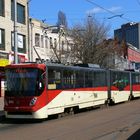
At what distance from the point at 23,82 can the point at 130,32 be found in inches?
3200

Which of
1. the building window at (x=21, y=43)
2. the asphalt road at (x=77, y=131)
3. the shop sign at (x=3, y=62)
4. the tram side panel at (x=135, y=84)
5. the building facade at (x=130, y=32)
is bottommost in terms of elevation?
the asphalt road at (x=77, y=131)

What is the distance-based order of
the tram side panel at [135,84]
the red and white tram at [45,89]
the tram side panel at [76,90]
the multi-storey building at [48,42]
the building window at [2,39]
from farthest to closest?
1. the multi-storey building at [48,42]
2. the building window at [2,39]
3. the tram side panel at [135,84]
4. the tram side panel at [76,90]
5. the red and white tram at [45,89]

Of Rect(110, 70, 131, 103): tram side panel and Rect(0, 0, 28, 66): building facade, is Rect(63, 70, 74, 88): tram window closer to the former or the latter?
Rect(110, 70, 131, 103): tram side panel

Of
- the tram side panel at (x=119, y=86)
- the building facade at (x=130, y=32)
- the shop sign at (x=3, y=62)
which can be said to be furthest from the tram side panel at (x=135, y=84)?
the building facade at (x=130, y=32)

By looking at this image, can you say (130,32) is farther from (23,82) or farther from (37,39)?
(23,82)

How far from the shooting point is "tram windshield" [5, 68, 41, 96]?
21828 mm

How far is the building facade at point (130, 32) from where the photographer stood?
3499 inches

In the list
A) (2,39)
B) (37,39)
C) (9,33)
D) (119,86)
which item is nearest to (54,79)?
(119,86)

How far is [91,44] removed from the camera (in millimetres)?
61594

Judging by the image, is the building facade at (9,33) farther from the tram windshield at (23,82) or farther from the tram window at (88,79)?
the tram windshield at (23,82)

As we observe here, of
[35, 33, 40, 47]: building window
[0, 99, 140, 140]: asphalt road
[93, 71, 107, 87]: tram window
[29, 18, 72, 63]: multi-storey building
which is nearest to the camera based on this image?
[0, 99, 140, 140]: asphalt road

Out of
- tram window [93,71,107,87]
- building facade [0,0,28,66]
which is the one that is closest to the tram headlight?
tram window [93,71,107,87]

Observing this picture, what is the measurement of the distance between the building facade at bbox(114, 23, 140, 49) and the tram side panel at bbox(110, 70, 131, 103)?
4035 centimetres

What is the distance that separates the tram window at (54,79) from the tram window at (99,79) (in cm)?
671
